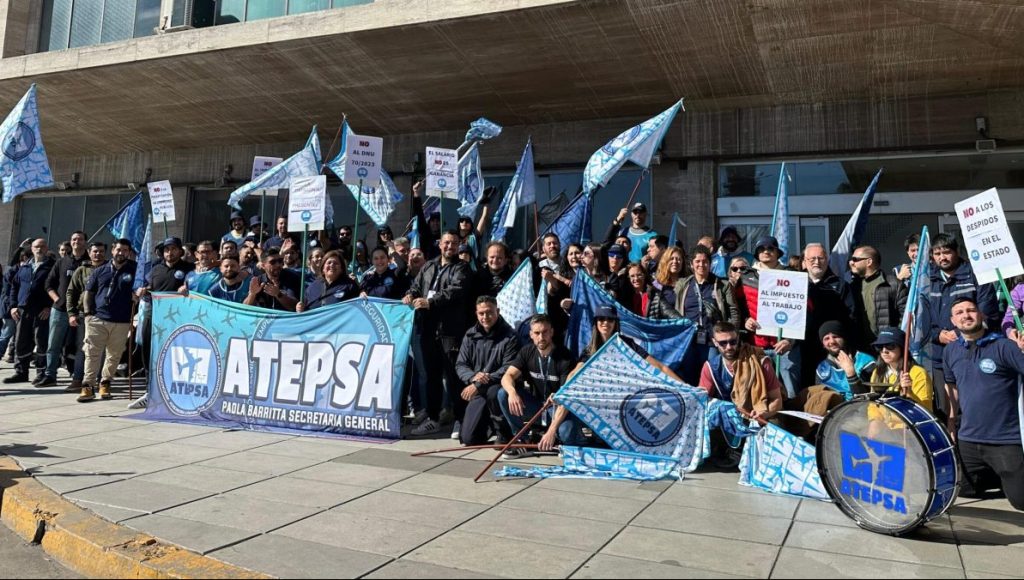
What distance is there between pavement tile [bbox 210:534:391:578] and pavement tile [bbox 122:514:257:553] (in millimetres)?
102

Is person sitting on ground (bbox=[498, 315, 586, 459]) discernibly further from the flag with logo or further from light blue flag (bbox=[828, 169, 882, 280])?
the flag with logo

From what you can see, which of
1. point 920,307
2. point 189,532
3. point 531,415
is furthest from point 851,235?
point 189,532

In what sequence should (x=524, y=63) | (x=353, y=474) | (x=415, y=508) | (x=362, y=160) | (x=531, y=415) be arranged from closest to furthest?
(x=415, y=508), (x=353, y=474), (x=531, y=415), (x=362, y=160), (x=524, y=63)

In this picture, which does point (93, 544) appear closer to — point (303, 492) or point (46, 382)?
point (303, 492)

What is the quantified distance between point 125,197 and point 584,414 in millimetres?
18280

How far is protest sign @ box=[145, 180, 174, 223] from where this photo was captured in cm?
1036

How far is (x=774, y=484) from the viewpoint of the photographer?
491 cm

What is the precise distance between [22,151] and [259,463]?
680cm

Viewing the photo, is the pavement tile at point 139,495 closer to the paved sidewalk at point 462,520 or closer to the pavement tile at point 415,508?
the paved sidewalk at point 462,520

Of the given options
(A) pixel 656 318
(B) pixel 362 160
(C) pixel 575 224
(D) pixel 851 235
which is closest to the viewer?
(A) pixel 656 318

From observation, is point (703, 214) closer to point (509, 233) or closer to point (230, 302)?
point (509, 233)

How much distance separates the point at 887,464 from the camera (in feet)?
12.9

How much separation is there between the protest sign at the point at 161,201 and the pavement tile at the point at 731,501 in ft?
29.8

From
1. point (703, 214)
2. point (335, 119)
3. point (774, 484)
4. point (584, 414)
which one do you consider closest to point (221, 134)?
point (335, 119)
